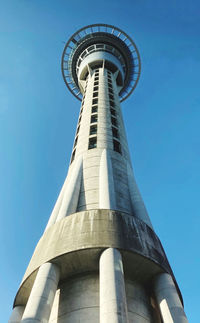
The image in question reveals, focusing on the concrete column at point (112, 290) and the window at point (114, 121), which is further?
the window at point (114, 121)

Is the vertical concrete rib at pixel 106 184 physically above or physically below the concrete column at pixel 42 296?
above

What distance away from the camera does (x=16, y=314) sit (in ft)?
58.2

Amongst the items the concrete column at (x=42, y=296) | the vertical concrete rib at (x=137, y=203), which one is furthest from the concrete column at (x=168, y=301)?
the concrete column at (x=42, y=296)

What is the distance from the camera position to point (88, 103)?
3734cm

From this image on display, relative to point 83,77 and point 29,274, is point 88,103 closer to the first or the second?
point 83,77

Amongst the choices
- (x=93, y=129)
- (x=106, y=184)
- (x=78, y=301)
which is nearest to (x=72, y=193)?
(x=106, y=184)

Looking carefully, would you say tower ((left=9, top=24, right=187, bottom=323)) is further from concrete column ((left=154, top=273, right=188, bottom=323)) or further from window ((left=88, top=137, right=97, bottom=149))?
window ((left=88, top=137, right=97, bottom=149))

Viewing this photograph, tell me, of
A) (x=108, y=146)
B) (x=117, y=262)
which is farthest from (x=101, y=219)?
(x=108, y=146)

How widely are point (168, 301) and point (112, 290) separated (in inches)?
142

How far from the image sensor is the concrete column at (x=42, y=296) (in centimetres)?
1255

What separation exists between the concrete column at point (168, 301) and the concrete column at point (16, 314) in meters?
8.46

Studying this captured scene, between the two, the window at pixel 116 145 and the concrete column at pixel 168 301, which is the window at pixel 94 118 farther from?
the concrete column at pixel 168 301

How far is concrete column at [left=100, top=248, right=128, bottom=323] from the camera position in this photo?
12.0m

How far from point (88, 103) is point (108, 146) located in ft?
37.0
